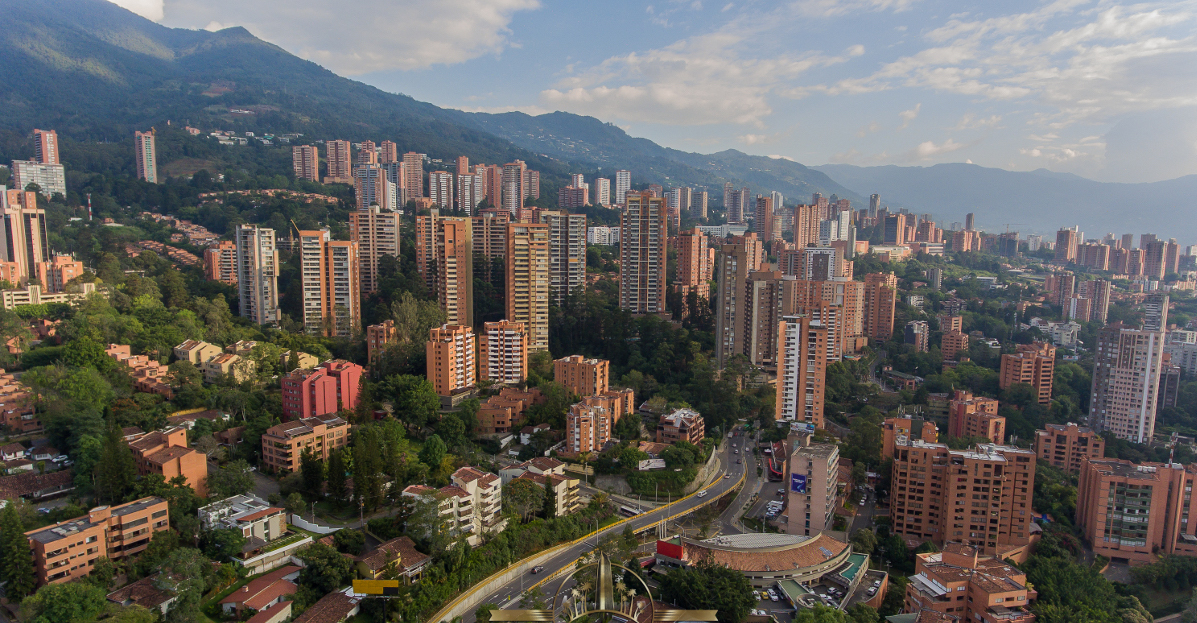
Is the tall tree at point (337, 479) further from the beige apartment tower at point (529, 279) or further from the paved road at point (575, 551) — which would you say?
the beige apartment tower at point (529, 279)

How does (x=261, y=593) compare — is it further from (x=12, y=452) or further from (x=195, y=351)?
(x=195, y=351)

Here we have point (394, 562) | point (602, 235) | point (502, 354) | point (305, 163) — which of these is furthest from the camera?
point (602, 235)

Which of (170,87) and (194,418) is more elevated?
(170,87)

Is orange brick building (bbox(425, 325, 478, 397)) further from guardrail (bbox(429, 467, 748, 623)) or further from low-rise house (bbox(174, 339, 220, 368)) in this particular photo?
guardrail (bbox(429, 467, 748, 623))

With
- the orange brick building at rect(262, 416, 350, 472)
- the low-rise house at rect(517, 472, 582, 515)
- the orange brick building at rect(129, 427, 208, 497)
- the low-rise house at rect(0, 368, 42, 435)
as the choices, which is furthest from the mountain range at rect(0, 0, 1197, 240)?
the low-rise house at rect(517, 472, 582, 515)

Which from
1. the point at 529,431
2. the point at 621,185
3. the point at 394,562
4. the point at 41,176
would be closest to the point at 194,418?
the point at 394,562

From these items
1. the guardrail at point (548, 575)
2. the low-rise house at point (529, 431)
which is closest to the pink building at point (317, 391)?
the low-rise house at point (529, 431)
